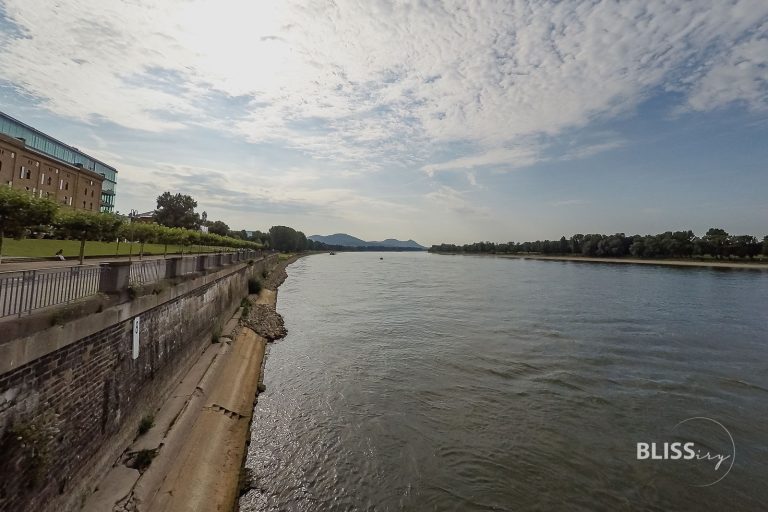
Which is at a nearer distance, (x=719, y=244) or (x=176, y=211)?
(x=176, y=211)

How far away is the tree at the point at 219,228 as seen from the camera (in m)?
109

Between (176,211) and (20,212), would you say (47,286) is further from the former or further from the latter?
(176,211)

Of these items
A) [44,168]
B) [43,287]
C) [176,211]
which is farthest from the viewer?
[176,211]

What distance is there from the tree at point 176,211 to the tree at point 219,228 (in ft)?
68.1

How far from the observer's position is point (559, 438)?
41.8 ft

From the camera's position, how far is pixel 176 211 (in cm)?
8562

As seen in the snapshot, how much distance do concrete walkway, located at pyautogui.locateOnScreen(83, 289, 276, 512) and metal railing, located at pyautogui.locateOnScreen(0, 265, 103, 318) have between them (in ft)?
13.4

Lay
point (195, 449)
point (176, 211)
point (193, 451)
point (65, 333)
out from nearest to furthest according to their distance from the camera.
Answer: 1. point (65, 333)
2. point (193, 451)
3. point (195, 449)
4. point (176, 211)

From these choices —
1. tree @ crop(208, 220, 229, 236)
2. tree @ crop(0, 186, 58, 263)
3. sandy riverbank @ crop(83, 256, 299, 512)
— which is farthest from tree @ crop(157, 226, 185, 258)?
tree @ crop(208, 220, 229, 236)

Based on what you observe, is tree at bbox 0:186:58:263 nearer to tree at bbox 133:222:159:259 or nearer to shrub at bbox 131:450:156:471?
shrub at bbox 131:450:156:471

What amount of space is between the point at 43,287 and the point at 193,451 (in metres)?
5.79

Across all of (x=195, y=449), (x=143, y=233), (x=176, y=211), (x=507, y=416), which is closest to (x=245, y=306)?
(x=143, y=233)

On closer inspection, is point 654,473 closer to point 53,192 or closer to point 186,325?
point 186,325

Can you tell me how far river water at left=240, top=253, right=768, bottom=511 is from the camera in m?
10.3
